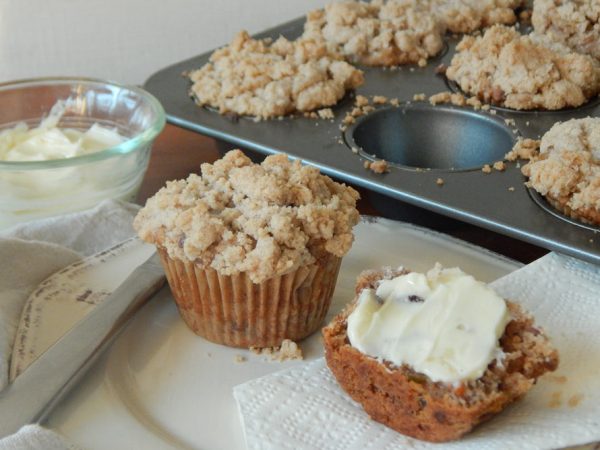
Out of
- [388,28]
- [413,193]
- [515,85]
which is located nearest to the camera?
[413,193]

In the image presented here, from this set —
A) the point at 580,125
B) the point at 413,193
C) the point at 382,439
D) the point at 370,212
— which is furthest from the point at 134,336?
the point at 580,125

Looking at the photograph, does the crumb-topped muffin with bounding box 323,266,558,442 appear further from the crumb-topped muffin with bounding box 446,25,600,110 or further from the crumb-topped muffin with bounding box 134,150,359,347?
the crumb-topped muffin with bounding box 446,25,600,110

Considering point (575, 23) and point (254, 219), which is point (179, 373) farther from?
point (575, 23)

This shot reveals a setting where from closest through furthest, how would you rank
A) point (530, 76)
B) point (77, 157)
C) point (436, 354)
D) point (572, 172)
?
point (436, 354), point (572, 172), point (77, 157), point (530, 76)

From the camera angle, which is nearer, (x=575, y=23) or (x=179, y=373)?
(x=179, y=373)

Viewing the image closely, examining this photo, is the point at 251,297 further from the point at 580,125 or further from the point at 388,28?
the point at 388,28

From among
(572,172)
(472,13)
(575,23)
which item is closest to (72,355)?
(572,172)
